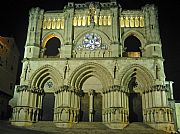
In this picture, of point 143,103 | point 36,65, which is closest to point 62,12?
point 36,65

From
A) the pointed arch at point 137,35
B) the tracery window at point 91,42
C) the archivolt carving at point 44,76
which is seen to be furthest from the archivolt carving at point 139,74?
the archivolt carving at point 44,76

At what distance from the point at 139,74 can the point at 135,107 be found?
347cm

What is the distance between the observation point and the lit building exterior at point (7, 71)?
29469 millimetres

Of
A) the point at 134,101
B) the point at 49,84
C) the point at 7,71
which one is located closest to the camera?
the point at 134,101

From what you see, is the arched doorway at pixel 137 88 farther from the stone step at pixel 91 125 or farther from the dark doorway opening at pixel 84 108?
the dark doorway opening at pixel 84 108

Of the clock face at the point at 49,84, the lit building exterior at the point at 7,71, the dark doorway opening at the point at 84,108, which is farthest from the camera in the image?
the lit building exterior at the point at 7,71

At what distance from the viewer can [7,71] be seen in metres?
31.6

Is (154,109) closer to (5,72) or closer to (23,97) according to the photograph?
(23,97)

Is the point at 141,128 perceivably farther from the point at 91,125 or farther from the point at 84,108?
the point at 84,108

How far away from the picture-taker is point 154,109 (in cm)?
2106

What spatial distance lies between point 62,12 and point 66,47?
17.3 ft

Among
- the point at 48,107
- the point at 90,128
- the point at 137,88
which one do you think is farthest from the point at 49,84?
the point at 137,88

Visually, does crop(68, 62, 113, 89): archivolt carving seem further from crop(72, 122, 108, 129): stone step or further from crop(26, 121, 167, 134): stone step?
crop(26, 121, 167, 134): stone step

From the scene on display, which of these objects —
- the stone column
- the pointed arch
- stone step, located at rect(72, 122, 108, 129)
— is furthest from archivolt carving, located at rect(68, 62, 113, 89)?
the pointed arch
